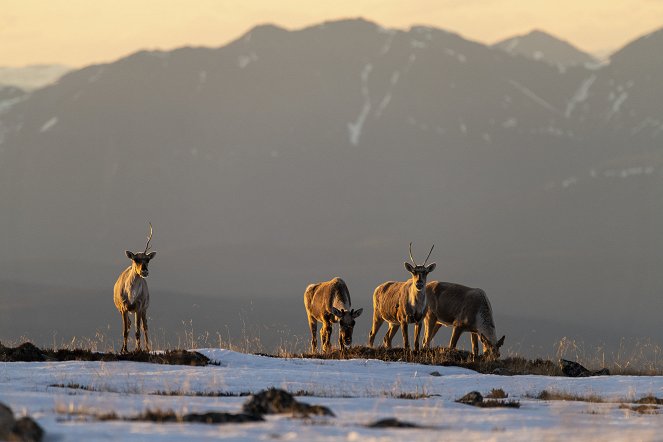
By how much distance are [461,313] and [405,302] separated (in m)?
1.59

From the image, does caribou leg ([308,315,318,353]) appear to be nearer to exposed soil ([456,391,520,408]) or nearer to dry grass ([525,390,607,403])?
dry grass ([525,390,607,403])

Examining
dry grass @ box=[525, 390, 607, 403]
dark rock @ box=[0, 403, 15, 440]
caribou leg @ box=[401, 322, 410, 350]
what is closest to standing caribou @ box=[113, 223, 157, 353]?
caribou leg @ box=[401, 322, 410, 350]

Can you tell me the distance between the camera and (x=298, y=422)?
602 inches

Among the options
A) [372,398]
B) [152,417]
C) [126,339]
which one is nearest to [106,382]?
[372,398]

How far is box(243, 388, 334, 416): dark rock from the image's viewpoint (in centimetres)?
1609

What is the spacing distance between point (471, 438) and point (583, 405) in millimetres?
5449

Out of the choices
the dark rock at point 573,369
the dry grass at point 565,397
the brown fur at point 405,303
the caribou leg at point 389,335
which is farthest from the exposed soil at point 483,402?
the caribou leg at point 389,335

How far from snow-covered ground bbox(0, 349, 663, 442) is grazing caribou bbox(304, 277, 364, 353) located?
529cm

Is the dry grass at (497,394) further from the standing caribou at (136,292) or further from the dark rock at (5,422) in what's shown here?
the standing caribou at (136,292)

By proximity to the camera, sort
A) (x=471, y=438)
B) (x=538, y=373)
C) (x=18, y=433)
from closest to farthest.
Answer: (x=18, y=433) → (x=471, y=438) → (x=538, y=373)

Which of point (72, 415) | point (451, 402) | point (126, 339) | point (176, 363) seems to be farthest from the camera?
point (126, 339)

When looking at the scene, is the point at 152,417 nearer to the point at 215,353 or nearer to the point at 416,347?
the point at 215,353

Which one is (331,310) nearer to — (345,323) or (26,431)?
(345,323)

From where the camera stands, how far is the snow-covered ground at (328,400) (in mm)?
14625
